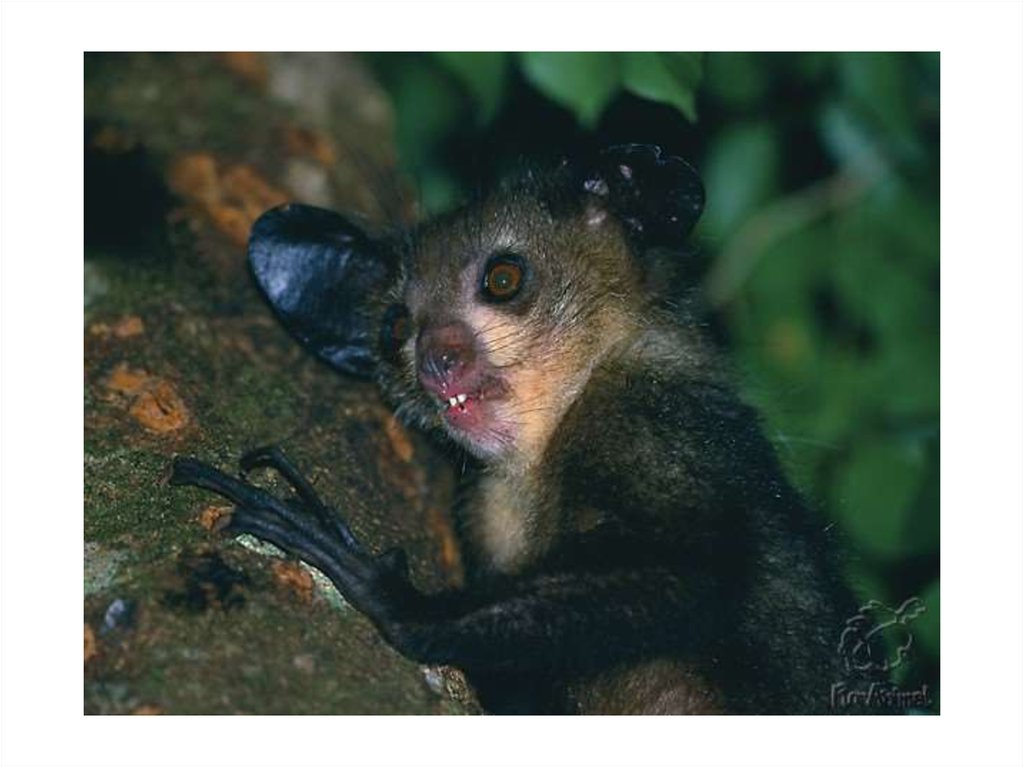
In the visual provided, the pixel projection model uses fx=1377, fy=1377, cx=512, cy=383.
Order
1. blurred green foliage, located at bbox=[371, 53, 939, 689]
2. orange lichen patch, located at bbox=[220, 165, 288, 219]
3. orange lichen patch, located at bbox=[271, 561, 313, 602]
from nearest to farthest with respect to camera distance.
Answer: orange lichen patch, located at bbox=[271, 561, 313, 602], blurred green foliage, located at bbox=[371, 53, 939, 689], orange lichen patch, located at bbox=[220, 165, 288, 219]

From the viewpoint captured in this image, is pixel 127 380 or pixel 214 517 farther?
pixel 127 380

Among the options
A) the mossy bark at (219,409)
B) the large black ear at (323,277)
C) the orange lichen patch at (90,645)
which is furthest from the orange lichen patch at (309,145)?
the orange lichen patch at (90,645)

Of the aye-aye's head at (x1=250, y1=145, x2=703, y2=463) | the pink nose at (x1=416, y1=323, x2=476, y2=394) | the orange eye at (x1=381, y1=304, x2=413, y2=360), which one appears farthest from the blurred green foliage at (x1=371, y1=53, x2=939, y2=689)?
the pink nose at (x1=416, y1=323, x2=476, y2=394)

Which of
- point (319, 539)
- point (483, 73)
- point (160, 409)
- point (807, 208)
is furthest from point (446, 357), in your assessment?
point (807, 208)

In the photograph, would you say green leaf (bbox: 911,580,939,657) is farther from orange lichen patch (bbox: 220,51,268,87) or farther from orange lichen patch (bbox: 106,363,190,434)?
orange lichen patch (bbox: 220,51,268,87)

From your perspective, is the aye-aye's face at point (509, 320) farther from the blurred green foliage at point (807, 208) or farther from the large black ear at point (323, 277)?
the blurred green foliage at point (807, 208)

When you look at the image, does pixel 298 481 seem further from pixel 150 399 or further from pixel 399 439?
pixel 399 439
